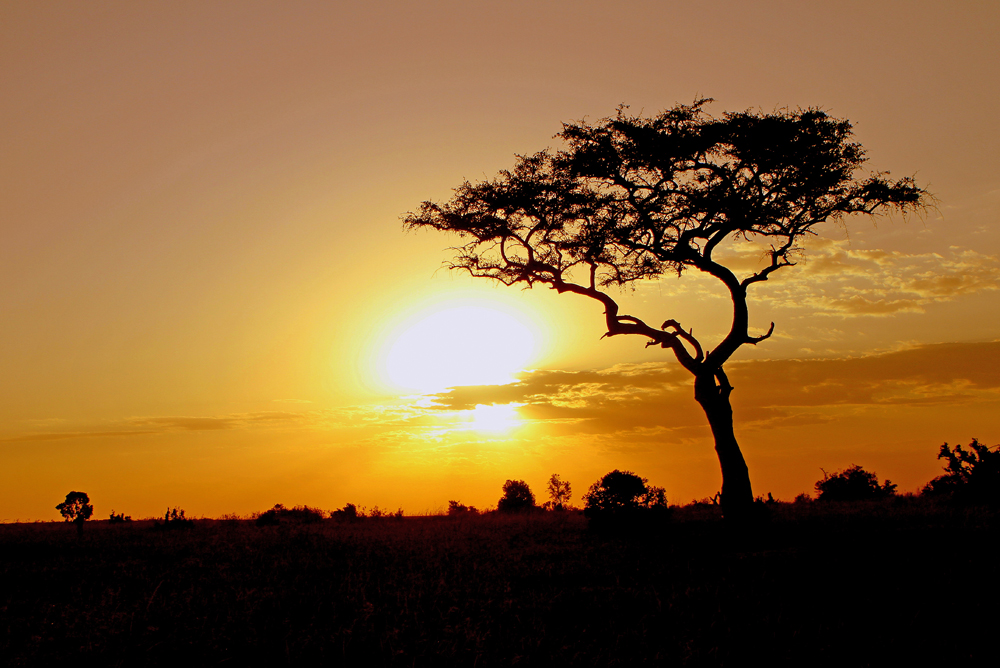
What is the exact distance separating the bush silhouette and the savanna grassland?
2243mm

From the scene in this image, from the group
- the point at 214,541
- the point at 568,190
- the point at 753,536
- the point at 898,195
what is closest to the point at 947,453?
the point at 898,195

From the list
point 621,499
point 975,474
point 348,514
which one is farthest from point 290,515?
point 975,474

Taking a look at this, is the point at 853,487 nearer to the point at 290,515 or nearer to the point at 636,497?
the point at 636,497

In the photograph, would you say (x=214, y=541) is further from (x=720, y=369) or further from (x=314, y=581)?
(x=720, y=369)

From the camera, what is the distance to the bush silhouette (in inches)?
747

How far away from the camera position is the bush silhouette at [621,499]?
1897cm

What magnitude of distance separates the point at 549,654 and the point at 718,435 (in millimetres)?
→ 12157

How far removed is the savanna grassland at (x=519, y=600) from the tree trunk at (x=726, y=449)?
1163mm

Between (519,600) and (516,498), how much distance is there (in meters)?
20.7

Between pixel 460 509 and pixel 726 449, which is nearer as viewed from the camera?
pixel 726 449

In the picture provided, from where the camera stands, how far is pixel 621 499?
19438mm

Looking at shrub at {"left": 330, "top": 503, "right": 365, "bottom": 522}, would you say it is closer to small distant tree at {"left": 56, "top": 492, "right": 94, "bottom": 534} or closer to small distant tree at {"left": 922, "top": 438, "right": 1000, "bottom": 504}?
small distant tree at {"left": 56, "top": 492, "right": 94, "bottom": 534}

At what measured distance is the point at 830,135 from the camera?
2091cm

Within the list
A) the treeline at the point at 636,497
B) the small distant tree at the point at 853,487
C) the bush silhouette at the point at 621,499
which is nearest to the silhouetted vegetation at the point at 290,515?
the treeline at the point at 636,497
